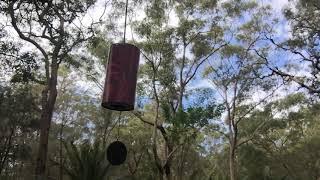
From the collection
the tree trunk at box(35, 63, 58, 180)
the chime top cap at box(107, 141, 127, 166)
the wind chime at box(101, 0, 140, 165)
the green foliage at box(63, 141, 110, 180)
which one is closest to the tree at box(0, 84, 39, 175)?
the tree trunk at box(35, 63, 58, 180)

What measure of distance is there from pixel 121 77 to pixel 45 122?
10867 mm

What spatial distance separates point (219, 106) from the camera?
50.4 feet

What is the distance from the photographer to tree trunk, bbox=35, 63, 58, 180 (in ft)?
43.3

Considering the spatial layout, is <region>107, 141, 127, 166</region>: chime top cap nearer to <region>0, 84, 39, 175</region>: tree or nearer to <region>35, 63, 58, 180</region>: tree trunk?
<region>35, 63, 58, 180</region>: tree trunk

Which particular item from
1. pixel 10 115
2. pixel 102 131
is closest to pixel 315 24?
pixel 10 115

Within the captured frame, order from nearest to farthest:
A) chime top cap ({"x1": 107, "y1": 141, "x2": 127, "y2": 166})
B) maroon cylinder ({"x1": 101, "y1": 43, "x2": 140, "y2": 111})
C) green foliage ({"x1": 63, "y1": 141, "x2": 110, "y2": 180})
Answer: maroon cylinder ({"x1": 101, "y1": 43, "x2": 140, "y2": 111}) < chime top cap ({"x1": 107, "y1": 141, "x2": 127, "y2": 166}) < green foliage ({"x1": 63, "y1": 141, "x2": 110, "y2": 180})

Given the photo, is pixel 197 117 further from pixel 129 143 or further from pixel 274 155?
pixel 274 155

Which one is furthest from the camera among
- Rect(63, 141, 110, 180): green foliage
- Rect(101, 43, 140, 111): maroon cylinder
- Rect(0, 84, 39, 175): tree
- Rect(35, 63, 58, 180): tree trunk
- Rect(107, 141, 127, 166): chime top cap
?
Rect(0, 84, 39, 175): tree

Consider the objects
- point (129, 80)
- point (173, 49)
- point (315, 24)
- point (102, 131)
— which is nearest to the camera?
point (129, 80)

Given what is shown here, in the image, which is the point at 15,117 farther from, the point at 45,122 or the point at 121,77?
the point at 121,77

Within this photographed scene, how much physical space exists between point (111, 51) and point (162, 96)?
15.6 m

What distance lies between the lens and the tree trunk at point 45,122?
13203mm

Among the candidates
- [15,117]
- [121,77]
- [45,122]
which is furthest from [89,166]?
[15,117]

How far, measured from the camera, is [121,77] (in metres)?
3.66
